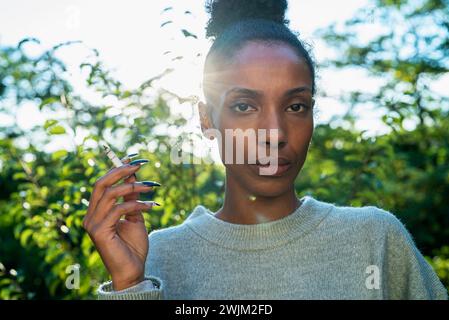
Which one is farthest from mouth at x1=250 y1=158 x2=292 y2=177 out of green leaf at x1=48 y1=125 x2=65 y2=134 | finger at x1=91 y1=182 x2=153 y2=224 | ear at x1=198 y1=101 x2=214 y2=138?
green leaf at x1=48 y1=125 x2=65 y2=134

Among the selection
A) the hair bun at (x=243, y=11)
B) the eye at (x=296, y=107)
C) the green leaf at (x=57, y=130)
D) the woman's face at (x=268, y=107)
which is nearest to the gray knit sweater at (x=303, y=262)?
the woman's face at (x=268, y=107)

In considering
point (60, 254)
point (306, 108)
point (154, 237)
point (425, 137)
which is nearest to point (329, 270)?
point (306, 108)

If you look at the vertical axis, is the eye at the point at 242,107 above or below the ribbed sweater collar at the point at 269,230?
above

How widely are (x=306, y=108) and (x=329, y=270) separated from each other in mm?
572

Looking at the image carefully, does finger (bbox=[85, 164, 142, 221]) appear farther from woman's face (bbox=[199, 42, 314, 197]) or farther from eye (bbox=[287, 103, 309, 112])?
eye (bbox=[287, 103, 309, 112])

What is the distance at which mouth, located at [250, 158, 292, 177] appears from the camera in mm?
1944

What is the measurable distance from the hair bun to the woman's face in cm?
26

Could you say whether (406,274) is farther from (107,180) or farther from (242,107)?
(107,180)

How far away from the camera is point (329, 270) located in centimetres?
200

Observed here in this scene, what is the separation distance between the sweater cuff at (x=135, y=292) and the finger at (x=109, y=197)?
0.78ft

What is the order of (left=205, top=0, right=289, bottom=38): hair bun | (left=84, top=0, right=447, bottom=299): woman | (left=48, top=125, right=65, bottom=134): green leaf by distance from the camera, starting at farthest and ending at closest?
(left=48, top=125, right=65, bottom=134): green leaf < (left=205, top=0, right=289, bottom=38): hair bun < (left=84, top=0, right=447, bottom=299): woman

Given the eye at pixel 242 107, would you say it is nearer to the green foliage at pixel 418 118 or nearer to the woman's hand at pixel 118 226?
the woman's hand at pixel 118 226

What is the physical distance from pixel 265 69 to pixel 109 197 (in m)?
0.68

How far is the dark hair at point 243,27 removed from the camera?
2059 mm
